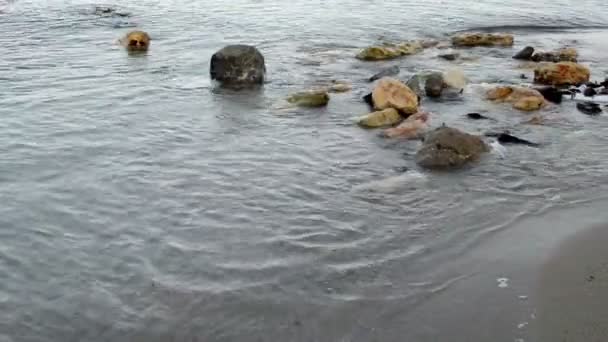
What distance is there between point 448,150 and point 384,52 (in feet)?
28.0

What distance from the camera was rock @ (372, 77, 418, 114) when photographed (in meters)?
13.6

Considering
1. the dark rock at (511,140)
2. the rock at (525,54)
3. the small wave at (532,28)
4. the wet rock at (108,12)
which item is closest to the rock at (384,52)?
the rock at (525,54)

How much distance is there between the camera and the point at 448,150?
10.9 metres

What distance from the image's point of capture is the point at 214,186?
9.90 meters

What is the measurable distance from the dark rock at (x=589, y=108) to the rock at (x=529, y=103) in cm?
71

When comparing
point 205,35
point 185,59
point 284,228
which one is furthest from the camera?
point 205,35

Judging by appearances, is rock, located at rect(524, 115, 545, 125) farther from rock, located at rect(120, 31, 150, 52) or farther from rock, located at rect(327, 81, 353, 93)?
rock, located at rect(120, 31, 150, 52)

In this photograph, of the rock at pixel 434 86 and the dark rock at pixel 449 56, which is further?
the dark rock at pixel 449 56

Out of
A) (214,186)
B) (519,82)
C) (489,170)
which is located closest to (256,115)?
(214,186)

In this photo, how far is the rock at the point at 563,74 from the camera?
16.0 meters

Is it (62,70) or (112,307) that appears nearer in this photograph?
(112,307)

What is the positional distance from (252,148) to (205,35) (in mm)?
10871

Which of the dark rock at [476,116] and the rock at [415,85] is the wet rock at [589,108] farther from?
the rock at [415,85]

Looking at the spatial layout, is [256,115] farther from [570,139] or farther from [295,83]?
[570,139]
